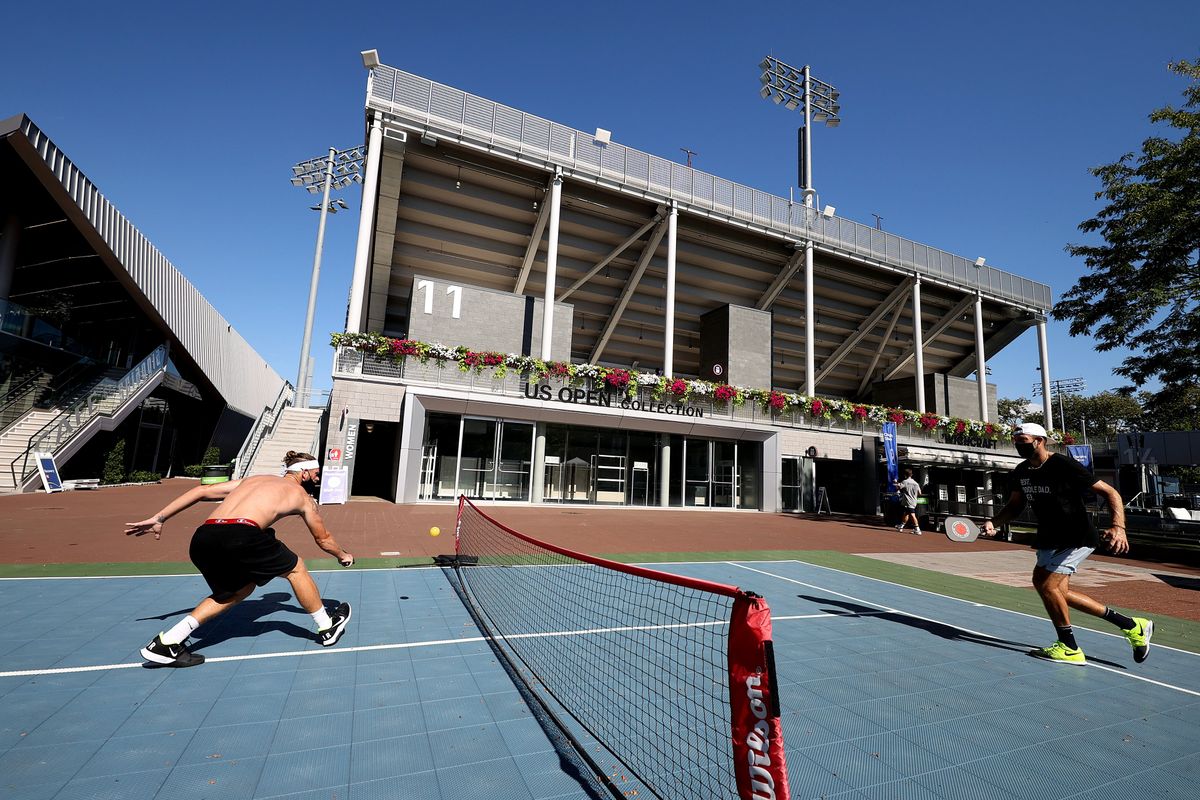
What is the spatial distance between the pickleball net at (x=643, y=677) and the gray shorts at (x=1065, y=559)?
10.7 ft

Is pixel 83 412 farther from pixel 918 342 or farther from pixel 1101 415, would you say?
pixel 1101 415

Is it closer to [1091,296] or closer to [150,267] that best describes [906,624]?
[1091,296]

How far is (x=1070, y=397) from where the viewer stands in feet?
221

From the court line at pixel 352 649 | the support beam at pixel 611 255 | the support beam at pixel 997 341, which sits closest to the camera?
the court line at pixel 352 649

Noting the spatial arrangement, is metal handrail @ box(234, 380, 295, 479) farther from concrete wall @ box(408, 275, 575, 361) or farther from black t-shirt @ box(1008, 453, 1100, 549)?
black t-shirt @ box(1008, 453, 1100, 549)

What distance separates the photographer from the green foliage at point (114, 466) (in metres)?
21.3

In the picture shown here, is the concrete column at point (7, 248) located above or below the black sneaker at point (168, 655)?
above

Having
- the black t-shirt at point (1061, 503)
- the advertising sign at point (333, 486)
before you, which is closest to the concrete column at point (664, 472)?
the advertising sign at point (333, 486)

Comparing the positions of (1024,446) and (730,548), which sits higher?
(1024,446)

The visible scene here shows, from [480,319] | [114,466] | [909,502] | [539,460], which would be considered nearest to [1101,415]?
[909,502]

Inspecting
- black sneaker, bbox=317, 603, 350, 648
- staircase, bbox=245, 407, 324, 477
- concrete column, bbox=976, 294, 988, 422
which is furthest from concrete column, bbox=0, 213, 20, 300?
concrete column, bbox=976, 294, 988, 422

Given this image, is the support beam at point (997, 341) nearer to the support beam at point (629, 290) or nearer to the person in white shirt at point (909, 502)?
the person in white shirt at point (909, 502)

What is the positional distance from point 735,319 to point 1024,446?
2116cm

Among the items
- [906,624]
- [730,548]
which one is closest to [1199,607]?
[906,624]
